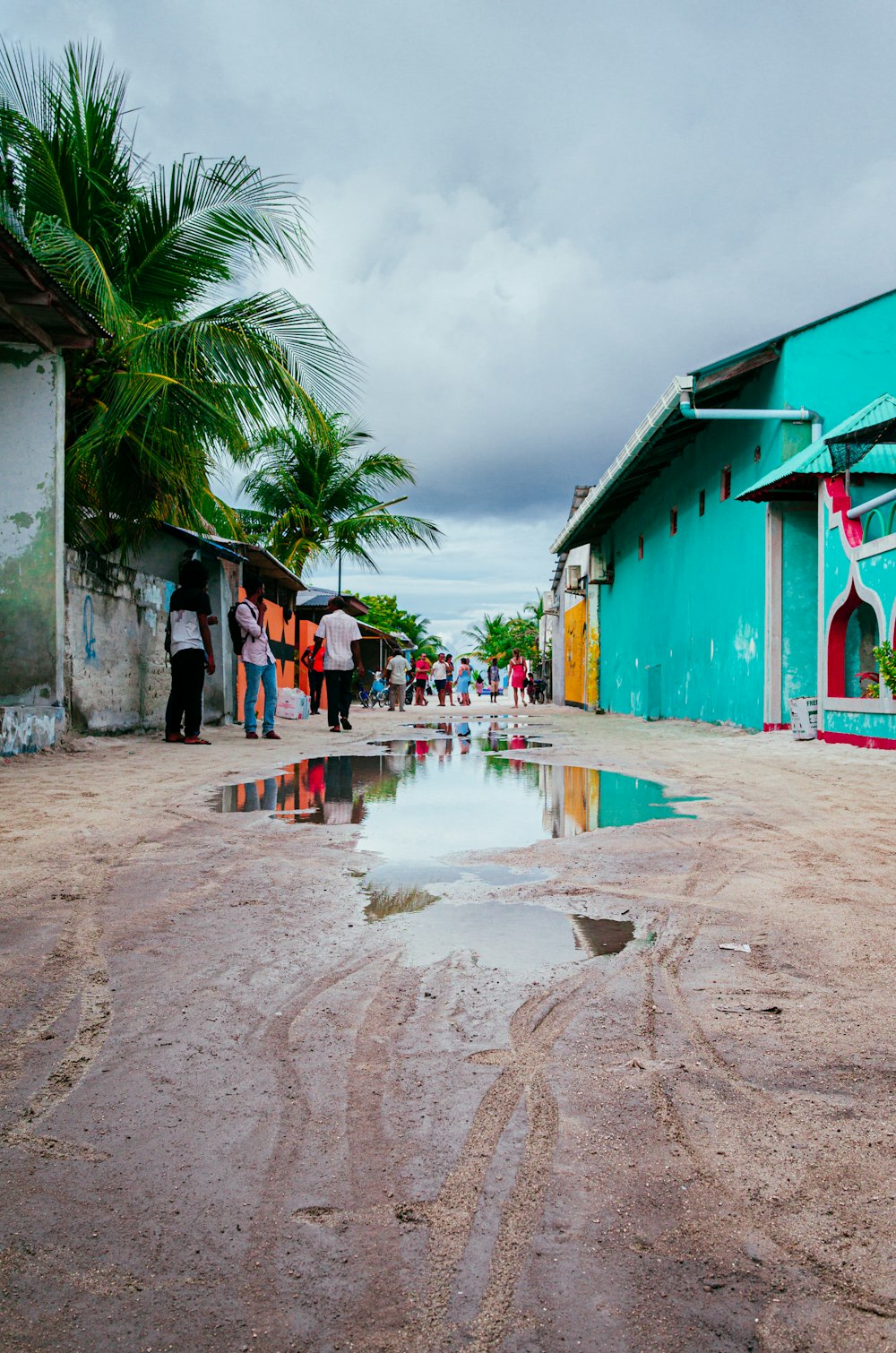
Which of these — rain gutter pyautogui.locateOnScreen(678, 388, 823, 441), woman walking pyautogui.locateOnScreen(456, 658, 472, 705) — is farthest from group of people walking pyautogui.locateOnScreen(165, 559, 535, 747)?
woman walking pyautogui.locateOnScreen(456, 658, 472, 705)

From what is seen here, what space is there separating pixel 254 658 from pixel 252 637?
0.27 m

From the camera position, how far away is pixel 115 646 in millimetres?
11188

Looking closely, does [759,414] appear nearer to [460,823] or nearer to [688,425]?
[688,425]

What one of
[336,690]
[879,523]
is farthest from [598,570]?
[879,523]

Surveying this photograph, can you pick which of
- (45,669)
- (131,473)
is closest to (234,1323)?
(45,669)

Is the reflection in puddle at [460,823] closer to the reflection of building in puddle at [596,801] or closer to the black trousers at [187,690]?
the reflection of building in puddle at [596,801]

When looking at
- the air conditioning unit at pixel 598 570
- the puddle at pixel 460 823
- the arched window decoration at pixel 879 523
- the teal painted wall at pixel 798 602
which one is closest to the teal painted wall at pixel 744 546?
the teal painted wall at pixel 798 602

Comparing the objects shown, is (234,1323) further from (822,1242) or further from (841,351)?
(841,351)

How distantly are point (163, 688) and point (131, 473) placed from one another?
296 cm

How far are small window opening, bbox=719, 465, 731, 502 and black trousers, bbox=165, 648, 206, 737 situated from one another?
8340 mm

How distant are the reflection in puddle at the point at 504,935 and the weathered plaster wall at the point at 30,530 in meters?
6.72

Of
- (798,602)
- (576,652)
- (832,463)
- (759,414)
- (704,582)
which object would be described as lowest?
(576,652)

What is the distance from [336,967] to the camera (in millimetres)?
2732

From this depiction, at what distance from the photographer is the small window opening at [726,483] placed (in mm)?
14258
